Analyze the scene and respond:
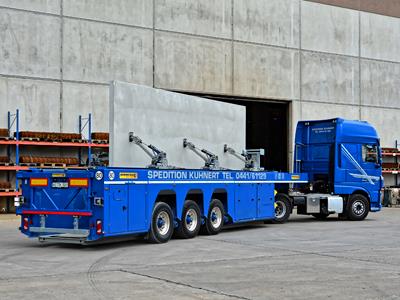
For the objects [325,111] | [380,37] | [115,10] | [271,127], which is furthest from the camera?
[380,37]

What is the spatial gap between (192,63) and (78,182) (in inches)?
616

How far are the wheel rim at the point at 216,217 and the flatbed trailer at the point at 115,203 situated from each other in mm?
79

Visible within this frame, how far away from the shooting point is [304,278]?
34.4 ft

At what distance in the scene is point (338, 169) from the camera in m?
22.3

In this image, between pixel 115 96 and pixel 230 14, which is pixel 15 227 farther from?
pixel 230 14

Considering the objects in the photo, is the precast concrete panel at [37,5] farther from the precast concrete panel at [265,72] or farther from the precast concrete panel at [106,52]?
the precast concrete panel at [265,72]

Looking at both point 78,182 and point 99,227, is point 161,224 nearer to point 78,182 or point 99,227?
point 99,227

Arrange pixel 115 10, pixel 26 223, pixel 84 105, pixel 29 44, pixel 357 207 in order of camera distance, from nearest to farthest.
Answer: pixel 26 223
pixel 357 207
pixel 29 44
pixel 84 105
pixel 115 10

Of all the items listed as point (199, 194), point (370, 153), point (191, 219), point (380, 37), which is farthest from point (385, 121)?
point (191, 219)

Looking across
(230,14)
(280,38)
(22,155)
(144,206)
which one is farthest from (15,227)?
(280,38)

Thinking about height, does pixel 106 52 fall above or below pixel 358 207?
above

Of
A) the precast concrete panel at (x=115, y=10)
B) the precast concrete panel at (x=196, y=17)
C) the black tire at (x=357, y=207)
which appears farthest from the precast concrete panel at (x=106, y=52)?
the black tire at (x=357, y=207)

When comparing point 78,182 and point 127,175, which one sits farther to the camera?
point 127,175

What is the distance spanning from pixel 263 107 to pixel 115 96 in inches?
740
